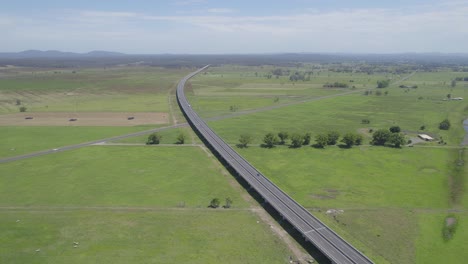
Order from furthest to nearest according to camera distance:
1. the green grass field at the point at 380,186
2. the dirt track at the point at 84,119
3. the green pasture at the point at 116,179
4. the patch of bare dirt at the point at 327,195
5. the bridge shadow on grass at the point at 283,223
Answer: the dirt track at the point at 84,119, the patch of bare dirt at the point at 327,195, the green pasture at the point at 116,179, the green grass field at the point at 380,186, the bridge shadow on grass at the point at 283,223

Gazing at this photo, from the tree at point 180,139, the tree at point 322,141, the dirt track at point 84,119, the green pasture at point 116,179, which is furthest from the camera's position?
the dirt track at point 84,119

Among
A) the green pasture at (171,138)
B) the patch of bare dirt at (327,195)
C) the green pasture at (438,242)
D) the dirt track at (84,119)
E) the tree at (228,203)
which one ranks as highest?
the dirt track at (84,119)

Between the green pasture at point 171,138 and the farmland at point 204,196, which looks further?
the green pasture at point 171,138

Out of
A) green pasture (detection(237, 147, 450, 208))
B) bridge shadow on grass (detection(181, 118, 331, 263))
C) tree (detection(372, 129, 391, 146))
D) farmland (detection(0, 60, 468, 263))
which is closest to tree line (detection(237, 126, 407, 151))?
tree (detection(372, 129, 391, 146))

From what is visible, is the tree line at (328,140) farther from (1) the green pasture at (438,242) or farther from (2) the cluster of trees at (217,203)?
(1) the green pasture at (438,242)

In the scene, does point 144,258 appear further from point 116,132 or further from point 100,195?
point 116,132

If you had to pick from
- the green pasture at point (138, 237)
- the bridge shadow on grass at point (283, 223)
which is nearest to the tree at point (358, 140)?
the bridge shadow on grass at point (283, 223)

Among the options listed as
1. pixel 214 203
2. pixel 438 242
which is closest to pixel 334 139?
pixel 438 242

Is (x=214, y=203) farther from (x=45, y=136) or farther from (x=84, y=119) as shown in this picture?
(x=84, y=119)
